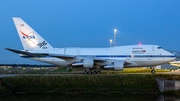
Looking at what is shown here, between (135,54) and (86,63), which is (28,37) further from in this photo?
(135,54)

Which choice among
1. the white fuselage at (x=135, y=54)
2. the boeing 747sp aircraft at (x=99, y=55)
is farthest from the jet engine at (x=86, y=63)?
the white fuselage at (x=135, y=54)

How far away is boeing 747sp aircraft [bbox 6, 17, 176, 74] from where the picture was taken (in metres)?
27.2

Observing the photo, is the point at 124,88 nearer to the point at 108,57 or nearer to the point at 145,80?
the point at 145,80

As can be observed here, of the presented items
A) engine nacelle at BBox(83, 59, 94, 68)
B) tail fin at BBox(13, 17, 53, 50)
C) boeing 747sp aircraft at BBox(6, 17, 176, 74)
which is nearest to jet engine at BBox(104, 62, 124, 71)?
boeing 747sp aircraft at BBox(6, 17, 176, 74)

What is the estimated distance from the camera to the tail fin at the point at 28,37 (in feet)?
94.9

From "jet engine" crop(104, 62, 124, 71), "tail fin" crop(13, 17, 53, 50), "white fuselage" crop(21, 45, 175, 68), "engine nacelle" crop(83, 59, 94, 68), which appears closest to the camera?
"jet engine" crop(104, 62, 124, 71)

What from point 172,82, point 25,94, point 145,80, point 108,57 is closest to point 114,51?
point 108,57

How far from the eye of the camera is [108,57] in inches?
1084

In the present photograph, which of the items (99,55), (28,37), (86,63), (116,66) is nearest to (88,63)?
(86,63)

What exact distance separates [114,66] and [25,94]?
40.4 feet

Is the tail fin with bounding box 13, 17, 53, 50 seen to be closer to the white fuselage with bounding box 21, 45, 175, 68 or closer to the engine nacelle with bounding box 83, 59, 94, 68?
the white fuselage with bounding box 21, 45, 175, 68

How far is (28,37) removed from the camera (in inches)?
1152

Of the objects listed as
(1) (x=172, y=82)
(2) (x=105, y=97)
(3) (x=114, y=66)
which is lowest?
(2) (x=105, y=97)

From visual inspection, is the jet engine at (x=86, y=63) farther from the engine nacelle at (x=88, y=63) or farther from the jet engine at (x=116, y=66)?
the jet engine at (x=116, y=66)
